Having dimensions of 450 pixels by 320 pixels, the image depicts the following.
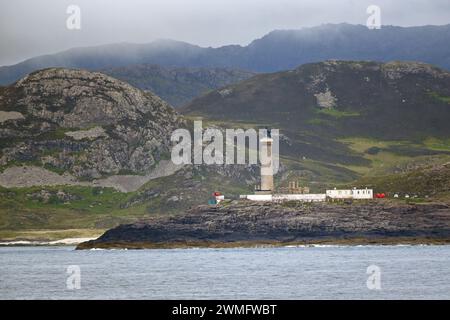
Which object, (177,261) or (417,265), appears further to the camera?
(177,261)

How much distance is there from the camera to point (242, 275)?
132 m

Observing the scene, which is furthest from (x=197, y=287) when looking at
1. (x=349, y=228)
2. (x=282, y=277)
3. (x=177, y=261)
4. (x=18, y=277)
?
(x=349, y=228)

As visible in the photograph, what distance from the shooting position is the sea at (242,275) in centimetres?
10781

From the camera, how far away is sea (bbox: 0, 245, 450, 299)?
107812mm

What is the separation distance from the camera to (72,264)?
562 feet

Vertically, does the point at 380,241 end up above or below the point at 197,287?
below

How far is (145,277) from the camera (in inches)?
5241

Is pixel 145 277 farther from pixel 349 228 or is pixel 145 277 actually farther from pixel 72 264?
pixel 349 228
